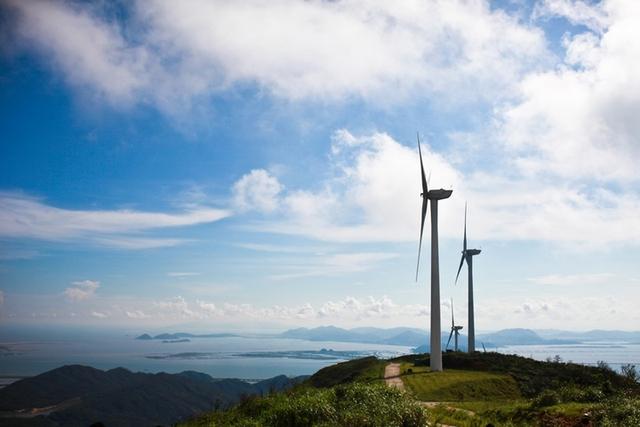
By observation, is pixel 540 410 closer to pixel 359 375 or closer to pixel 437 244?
pixel 437 244

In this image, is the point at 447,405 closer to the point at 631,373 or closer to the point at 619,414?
the point at 619,414

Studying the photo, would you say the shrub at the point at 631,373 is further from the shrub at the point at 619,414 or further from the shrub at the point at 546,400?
the shrub at the point at 619,414

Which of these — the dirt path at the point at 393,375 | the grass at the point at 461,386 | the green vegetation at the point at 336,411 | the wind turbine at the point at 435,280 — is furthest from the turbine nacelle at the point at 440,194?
the green vegetation at the point at 336,411

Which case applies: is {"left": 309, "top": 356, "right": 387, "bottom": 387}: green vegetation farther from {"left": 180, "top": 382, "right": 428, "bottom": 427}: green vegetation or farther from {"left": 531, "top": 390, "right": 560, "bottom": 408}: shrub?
{"left": 180, "top": 382, "right": 428, "bottom": 427}: green vegetation

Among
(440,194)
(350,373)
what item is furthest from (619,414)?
(350,373)

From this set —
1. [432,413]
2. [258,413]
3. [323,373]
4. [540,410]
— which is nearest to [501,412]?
[540,410]
